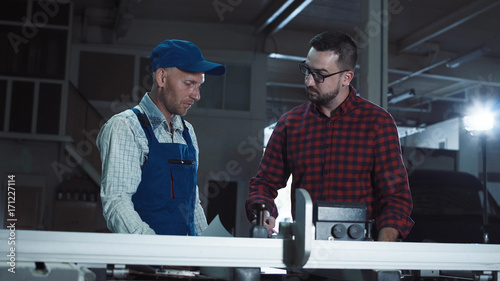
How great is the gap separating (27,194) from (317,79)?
875cm

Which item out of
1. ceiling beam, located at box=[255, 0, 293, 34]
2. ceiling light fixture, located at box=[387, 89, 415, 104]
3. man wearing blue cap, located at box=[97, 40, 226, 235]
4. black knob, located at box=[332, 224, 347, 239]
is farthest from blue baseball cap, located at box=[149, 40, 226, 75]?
ceiling light fixture, located at box=[387, 89, 415, 104]

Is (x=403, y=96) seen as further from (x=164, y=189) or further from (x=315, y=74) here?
(x=164, y=189)

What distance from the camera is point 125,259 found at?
3.88 feet

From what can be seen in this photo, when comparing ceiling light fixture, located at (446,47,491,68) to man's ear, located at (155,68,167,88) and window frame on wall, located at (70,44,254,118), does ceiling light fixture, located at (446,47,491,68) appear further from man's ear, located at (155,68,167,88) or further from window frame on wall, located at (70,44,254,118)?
man's ear, located at (155,68,167,88)

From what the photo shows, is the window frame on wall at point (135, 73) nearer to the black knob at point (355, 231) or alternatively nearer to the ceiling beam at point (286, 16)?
the ceiling beam at point (286, 16)

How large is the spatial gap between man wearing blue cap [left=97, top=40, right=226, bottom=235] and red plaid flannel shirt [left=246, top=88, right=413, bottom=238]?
0.90 ft

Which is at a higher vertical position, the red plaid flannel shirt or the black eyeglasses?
the black eyeglasses

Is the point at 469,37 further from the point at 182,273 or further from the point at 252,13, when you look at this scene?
the point at 182,273

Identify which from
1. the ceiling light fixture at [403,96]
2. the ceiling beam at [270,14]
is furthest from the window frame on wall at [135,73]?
the ceiling light fixture at [403,96]

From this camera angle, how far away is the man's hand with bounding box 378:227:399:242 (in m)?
2.01

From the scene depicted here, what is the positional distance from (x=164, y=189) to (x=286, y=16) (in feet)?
27.1

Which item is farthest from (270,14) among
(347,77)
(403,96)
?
(347,77)

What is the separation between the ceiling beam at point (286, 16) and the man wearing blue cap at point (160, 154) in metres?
7.29

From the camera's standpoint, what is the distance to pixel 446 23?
10078 mm
